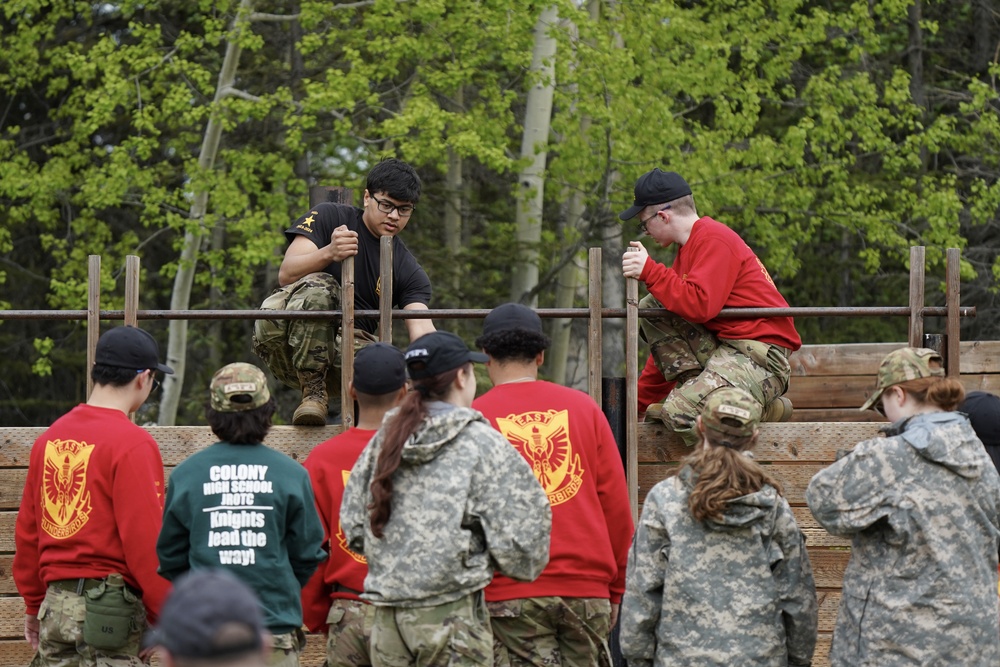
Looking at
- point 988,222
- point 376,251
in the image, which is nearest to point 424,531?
point 376,251

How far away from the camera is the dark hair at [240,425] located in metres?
4.57

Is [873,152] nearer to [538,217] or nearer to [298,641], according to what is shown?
[538,217]

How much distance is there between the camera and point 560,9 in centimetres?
1664

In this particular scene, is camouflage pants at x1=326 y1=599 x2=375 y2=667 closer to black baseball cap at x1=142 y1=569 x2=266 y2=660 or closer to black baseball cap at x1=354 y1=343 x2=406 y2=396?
black baseball cap at x1=354 y1=343 x2=406 y2=396

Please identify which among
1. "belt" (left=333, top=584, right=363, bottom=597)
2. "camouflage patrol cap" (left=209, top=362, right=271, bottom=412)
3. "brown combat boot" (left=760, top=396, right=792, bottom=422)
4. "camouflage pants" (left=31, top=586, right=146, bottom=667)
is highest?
"camouflage patrol cap" (left=209, top=362, right=271, bottom=412)

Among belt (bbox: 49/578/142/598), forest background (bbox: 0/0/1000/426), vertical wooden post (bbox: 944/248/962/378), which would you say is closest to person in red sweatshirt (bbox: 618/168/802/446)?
vertical wooden post (bbox: 944/248/962/378)

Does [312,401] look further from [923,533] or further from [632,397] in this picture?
[923,533]

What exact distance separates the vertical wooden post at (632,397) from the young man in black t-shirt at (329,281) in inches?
41.0

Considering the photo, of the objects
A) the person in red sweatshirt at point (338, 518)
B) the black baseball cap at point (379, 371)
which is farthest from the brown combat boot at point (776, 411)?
the black baseball cap at point (379, 371)

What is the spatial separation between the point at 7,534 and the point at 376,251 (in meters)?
2.43

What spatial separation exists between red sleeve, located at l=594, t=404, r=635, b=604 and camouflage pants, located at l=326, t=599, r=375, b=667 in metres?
0.98

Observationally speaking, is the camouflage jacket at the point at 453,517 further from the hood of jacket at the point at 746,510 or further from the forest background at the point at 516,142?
the forest background at the point at 516,142

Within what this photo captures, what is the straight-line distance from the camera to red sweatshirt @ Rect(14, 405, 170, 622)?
4.86 meters

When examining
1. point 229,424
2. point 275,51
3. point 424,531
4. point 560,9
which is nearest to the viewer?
point 424,531
